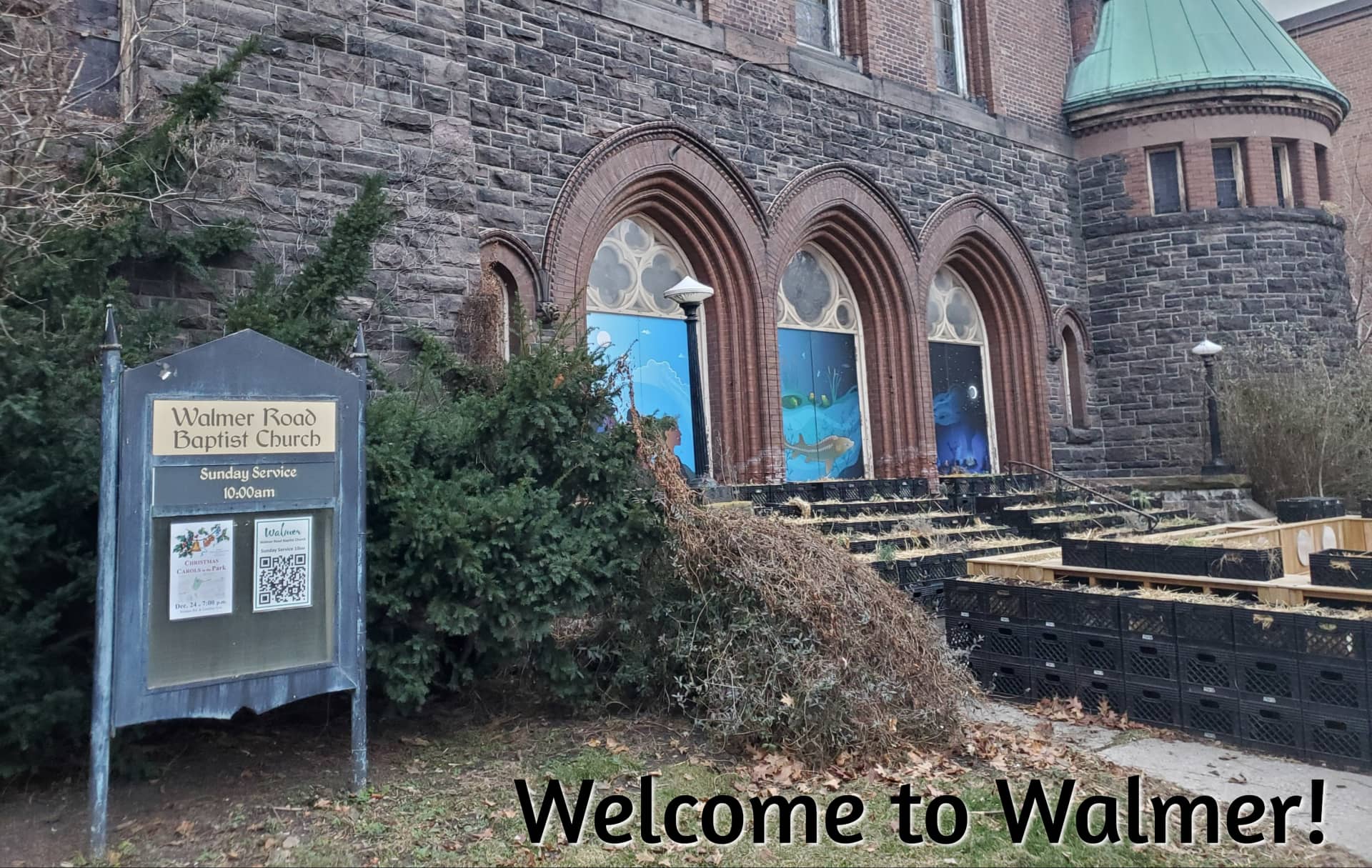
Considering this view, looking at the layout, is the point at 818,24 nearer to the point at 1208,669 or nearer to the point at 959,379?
the point at 959,379

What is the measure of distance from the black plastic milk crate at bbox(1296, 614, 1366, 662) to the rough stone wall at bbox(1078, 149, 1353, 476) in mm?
12900

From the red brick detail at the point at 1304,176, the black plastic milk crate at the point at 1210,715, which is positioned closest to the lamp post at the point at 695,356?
the black plastic milk crate at the point at 1210,715

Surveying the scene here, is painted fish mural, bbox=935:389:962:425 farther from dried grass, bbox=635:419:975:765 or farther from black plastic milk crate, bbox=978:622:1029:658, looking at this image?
dried grass, bbox=635:419:975:765

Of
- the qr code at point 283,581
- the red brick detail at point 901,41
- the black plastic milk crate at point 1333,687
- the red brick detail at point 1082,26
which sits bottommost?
the black plastic milk crate at point 1333,687

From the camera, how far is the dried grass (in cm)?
529

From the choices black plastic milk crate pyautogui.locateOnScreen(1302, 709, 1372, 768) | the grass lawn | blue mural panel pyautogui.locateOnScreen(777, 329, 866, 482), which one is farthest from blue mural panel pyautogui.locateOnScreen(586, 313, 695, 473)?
black plastic milk crate pyautogui.locateOnScreen(1302, 709, 1372, 768)

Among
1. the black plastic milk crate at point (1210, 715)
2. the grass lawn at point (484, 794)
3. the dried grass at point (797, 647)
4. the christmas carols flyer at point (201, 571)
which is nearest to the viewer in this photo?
the grass lawn at point (484, 794)

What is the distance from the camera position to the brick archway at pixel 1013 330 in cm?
1695

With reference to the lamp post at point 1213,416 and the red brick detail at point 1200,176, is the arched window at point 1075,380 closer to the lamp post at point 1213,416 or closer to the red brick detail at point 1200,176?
the lamp post at point 1213,416

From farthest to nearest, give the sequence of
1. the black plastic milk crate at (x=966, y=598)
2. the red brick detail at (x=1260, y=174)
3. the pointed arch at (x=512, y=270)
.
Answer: the red brick detail at (x=1260, y=174) → the pointed arch at (x=512, y=270) → the black plastic milk crate at (x=966, y=598)

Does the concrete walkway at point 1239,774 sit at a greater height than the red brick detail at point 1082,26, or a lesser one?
lesser

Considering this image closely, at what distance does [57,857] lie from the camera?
13.8ft

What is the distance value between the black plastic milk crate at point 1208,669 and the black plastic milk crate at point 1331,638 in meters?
0.45

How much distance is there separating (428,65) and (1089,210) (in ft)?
45.8
